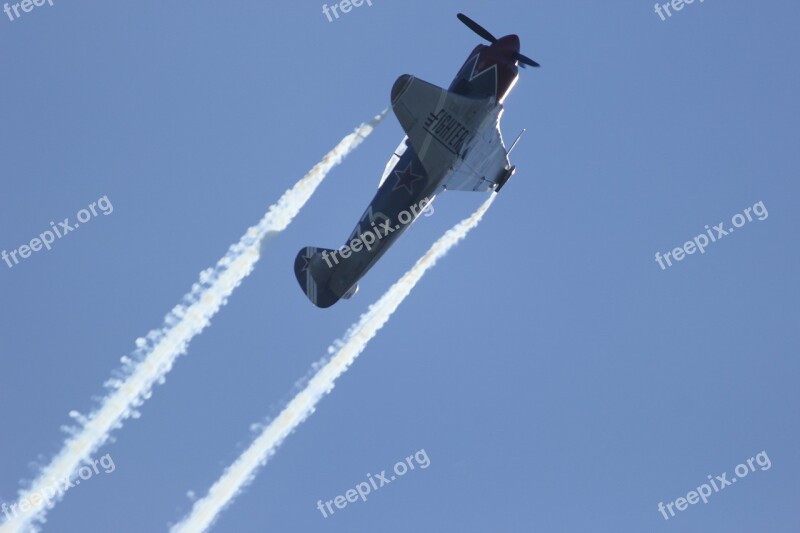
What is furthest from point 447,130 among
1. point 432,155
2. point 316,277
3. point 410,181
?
point 316,277

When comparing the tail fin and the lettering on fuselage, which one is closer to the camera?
the lettering on fuselage

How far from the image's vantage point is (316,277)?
6688cm

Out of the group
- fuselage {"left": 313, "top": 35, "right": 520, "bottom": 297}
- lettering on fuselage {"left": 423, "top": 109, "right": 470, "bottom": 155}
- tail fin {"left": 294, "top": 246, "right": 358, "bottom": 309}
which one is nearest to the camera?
lettering on fuselage {"left": 423, "top": 109, "right": 470, "bottom": 155}

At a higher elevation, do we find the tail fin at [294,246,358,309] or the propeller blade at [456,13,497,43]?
the propeller blade at [456,13,497,43]

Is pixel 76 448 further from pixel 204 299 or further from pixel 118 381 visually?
pixel 204 299

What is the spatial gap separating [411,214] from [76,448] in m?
19.0

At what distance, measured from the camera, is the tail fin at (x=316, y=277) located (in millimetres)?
66625

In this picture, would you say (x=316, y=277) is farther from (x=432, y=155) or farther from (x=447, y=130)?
(x=447, y=130)

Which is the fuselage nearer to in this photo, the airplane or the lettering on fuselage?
A: the airplane

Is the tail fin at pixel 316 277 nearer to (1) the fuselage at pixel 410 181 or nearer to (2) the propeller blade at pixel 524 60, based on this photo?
(1) the fuselage at pixel 410 181

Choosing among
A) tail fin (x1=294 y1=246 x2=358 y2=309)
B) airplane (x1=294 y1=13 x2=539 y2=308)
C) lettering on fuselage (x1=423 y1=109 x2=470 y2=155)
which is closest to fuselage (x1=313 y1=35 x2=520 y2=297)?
airplane (x1=294 y1=13 x2=539 y2=308)

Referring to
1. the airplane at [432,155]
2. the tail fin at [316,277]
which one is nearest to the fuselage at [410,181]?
the airplane at [432,155]

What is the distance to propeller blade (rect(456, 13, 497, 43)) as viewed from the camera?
214ft

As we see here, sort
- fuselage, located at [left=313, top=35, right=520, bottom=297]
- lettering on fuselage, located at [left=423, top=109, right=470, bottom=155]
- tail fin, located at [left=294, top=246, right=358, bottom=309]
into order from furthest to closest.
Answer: tail fin, located at [left=294, top=246, right=358, bottom=309] → fuselage, located at [left=313, top=35, right=520, bottom=297] → lettering on fuselage, located at [left=423, top=109, right=470, bottom=155]
